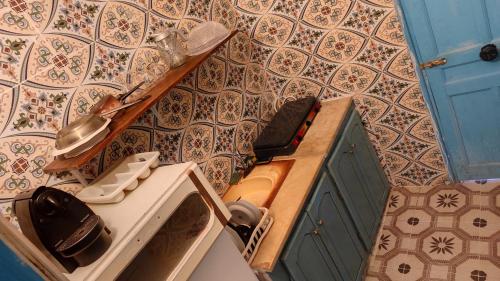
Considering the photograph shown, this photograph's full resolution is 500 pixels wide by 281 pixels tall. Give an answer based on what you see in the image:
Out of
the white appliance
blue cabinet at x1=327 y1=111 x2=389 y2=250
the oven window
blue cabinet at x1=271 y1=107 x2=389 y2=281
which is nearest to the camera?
the white appliance

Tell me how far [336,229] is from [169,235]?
4.14 ft

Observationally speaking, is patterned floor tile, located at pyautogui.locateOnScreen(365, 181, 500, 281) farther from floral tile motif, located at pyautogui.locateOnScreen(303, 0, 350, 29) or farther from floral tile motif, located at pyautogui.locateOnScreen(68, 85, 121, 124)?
floral tile motif, located at pyautogui.locateOnScreen(68, 85, 121, 124)

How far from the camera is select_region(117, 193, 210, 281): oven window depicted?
1.25 meters

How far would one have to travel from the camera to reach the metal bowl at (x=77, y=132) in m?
1.47

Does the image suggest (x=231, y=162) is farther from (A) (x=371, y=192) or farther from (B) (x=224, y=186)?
(A) (x=371, y=192)

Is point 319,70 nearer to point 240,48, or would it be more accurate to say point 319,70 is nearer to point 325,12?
point 325,12

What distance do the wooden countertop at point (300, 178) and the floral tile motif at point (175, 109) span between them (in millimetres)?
707

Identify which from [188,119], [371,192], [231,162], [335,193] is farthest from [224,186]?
[371,192]

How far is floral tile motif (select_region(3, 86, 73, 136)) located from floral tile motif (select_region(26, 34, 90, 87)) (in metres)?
0.05

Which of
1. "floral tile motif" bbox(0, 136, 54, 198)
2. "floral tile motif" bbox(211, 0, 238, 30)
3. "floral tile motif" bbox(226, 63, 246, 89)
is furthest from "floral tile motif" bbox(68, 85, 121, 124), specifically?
"floral tile motif" bbox(211, 0, 238, 30)

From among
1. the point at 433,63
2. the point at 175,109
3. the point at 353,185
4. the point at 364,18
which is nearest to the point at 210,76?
the point at 175,109

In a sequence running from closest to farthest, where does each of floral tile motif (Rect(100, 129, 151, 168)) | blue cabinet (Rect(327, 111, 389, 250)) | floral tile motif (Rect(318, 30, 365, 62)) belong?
1. floral tile motif (Rect(100, 129, 151, 168))
2. blue cabinet (Rect(327, 111, 389, 250))
3. floral tile motif (Rect(318, 30, 365, 62))

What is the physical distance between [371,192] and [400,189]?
495 mm

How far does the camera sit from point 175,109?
2.17 metres
